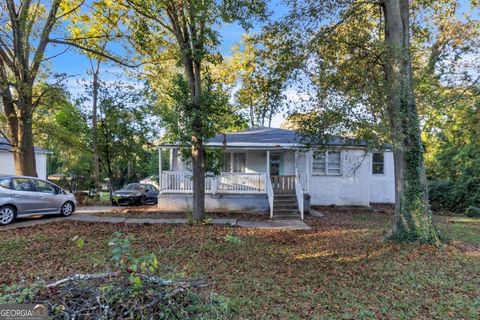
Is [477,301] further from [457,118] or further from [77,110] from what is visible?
[77,110]

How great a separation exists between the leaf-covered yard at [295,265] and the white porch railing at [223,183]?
4.55 m

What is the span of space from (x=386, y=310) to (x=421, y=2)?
10012 millimetres

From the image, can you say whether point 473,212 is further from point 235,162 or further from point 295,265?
point 295,265

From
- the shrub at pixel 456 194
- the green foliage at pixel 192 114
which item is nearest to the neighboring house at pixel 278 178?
the green foliage at pixel 192 114

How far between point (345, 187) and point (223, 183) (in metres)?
6.62

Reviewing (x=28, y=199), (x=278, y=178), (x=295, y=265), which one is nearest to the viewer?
(x=295, y=265)

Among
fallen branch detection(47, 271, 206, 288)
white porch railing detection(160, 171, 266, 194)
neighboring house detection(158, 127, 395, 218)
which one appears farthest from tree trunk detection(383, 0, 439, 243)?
white porch railing detection(160, 171, 266, 194)

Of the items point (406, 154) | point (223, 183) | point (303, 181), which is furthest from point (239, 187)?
point (406, 154)

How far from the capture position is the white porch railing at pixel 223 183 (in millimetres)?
14172

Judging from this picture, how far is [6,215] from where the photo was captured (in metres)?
9.63

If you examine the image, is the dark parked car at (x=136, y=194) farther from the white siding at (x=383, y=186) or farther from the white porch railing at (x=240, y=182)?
the white siding at (x=383, y=186)

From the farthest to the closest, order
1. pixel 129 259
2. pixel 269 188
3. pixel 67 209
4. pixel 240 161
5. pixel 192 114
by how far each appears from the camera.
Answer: pixel 240 161 < pixel 269 188 < pixel 67 209 < pixel 192 114 < pixel 129 259

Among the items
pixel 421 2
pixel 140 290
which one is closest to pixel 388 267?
pixel 140 290

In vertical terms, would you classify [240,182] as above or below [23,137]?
below
